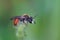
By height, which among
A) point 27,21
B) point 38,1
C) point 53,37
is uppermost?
point 38,1

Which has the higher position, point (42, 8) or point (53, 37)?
point (42, 8)

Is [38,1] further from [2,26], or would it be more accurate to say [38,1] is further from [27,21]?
[2,26]

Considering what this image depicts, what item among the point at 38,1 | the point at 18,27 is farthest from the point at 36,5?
the point at 18,27

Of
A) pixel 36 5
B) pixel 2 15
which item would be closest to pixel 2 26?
pixel 2 15

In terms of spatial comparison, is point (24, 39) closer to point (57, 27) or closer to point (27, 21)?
point (27, 21)

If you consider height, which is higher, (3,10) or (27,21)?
(3,10)

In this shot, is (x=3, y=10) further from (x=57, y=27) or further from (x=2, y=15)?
(x=57, y=27)
